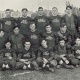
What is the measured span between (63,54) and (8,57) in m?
1.77

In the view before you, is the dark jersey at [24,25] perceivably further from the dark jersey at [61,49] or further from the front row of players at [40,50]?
the dark jersey at [61,49]

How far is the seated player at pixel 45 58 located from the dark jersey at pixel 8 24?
1.22 m

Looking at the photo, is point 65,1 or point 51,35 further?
point 65,1

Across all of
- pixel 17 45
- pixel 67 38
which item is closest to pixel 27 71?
pixel 17 45

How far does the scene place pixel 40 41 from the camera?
11578mm

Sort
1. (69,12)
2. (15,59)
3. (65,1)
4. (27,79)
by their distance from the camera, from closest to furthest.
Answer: (27,79) → (15,59) → (69,12) → (65,1)

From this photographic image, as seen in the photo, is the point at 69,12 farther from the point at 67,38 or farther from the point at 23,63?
the point at 23,63

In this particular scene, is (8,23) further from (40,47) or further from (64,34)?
(64,34)

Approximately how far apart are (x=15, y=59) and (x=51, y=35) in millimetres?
1416

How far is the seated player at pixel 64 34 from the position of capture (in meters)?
11.6

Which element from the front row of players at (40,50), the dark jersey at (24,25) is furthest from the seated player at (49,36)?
the dark jersey at (24,25)

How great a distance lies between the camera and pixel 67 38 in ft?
38.7

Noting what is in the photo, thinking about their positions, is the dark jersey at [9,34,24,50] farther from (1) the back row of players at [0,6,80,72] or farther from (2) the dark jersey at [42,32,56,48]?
(2) the dark jersey at [42,32,56,48]

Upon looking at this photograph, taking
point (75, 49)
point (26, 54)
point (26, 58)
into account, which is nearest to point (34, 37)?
point (26, 54)
